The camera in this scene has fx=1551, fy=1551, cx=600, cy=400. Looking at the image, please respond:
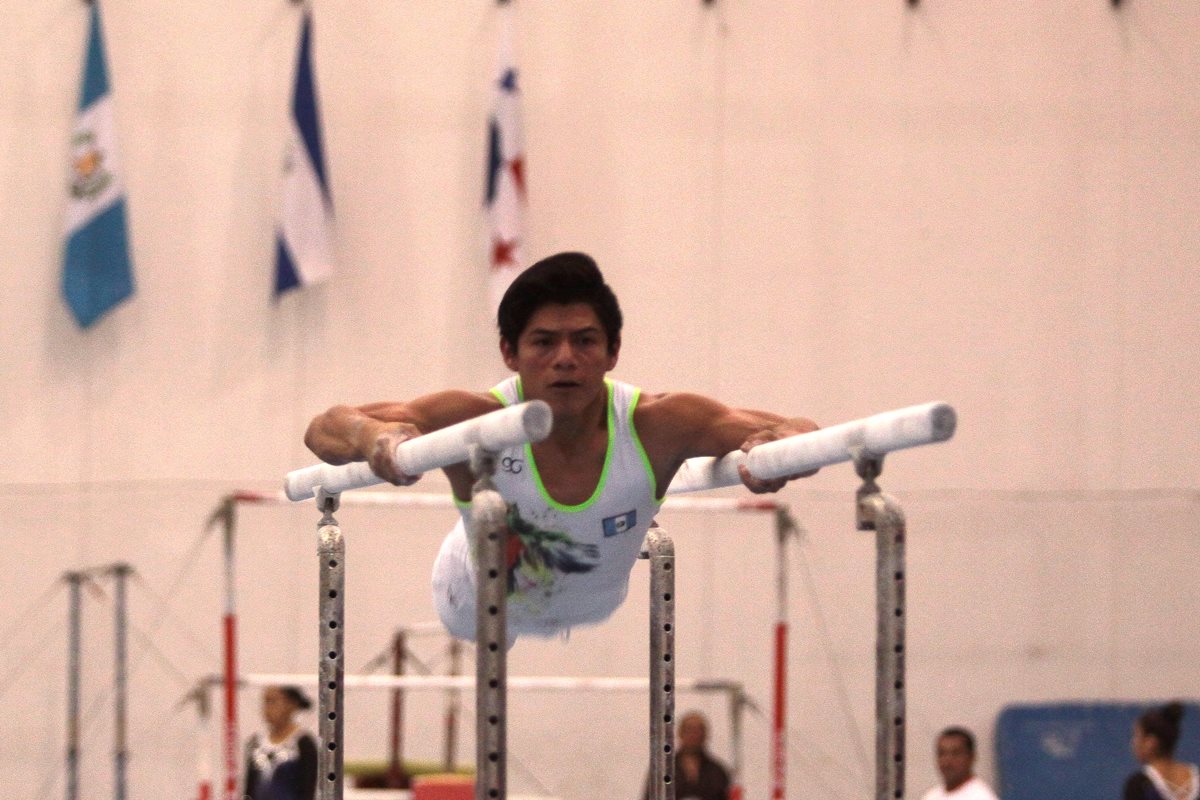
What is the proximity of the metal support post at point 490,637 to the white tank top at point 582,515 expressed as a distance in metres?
0.86

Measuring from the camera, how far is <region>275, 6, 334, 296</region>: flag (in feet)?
34.2

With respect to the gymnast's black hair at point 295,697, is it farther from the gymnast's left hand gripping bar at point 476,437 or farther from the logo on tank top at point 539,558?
the gymnast's left hand gripping bar at point 476,437

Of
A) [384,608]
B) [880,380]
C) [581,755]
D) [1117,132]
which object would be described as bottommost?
[581,755]

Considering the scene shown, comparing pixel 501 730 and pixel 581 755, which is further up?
pixel 501 730

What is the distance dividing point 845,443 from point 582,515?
47.2 inches

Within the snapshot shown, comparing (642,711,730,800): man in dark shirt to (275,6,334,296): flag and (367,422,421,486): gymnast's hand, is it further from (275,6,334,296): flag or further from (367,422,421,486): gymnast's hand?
(367,422,421,486): gymnast's hand

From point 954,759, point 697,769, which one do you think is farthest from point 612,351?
point 697,769

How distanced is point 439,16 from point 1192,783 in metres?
6.88

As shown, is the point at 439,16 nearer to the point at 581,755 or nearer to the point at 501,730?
the point at 581,755

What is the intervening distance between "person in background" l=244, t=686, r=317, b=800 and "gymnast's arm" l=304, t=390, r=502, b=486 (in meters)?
4.43

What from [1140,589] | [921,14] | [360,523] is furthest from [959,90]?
[360,523]

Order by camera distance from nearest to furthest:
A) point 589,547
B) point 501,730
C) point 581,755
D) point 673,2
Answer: point 501,730 < point 589,547 < point 581,755 < point 673,2

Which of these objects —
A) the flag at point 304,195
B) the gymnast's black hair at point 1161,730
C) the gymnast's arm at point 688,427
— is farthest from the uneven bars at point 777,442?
the flag at point 304,195

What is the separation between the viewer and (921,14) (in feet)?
35.7
